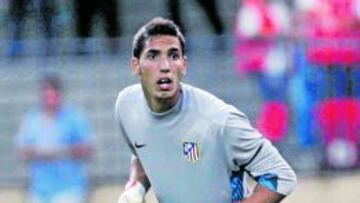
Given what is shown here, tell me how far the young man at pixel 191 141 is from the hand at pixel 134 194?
0.10 m

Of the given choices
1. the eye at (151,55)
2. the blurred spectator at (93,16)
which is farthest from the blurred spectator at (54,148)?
the eye at (151,55)

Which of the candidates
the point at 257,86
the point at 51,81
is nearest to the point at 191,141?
the point at 51,81

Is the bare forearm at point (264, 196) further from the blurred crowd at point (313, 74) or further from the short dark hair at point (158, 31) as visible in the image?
the blurred crowd at point (313, 74)

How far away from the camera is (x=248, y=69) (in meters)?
10.2

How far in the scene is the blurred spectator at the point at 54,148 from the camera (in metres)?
9.52

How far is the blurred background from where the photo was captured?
390 inches

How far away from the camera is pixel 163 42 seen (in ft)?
17.7

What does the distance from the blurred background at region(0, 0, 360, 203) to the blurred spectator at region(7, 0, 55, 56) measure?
0.12 m

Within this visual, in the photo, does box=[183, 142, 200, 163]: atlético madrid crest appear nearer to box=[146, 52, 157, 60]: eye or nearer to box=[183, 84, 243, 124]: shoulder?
box=[183, 84, 243, 124]: shoulder

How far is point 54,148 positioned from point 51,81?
0.44 m

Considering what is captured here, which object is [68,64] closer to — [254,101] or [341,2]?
[254,101]

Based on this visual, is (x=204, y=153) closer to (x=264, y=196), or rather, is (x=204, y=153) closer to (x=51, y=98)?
(x=264, y=196)

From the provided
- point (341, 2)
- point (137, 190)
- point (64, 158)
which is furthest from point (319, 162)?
point (137, 190)

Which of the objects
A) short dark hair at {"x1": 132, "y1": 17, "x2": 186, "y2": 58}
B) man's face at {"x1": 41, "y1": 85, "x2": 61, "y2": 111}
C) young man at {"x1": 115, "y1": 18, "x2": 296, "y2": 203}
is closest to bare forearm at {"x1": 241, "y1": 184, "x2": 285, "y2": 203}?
young man at {"x1": 115, "y1": 18, "x2": 296, "y2": 203}
